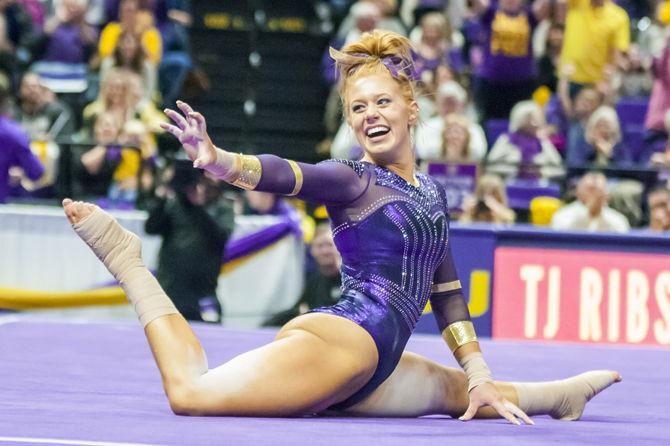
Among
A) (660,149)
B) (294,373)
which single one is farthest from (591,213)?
(294,373)

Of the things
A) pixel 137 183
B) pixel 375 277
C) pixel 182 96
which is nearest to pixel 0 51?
pixel 182 96

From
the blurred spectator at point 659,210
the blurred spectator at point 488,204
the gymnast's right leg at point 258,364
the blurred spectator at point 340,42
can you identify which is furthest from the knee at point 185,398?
the blurred spectator at point 340,42

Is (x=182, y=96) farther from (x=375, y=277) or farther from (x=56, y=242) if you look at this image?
(x=375, y=277)

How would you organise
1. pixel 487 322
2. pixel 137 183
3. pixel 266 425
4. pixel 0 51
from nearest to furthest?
1. pixel 266 425
2. pixel 487 322
3. pixel 137 183
4. pixel 0 51

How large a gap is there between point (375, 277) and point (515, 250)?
173 inches

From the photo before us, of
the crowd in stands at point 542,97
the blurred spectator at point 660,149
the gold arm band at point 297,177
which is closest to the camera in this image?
the gold arm band at point 297,177

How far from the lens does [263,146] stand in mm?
12469

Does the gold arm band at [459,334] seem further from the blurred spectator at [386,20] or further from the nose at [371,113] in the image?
the blurred spectator at [386,20]

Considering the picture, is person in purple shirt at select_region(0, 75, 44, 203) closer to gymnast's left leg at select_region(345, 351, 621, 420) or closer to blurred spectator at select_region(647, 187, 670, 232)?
blurred spectator at select_region(647, 187, 670, 232)

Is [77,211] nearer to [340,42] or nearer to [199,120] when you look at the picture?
[199,120]

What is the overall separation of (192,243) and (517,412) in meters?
4.61

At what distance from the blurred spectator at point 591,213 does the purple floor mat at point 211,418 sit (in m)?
1.62

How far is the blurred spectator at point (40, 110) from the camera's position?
11.2 metres

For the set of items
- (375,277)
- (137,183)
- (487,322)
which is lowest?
(487,322)
